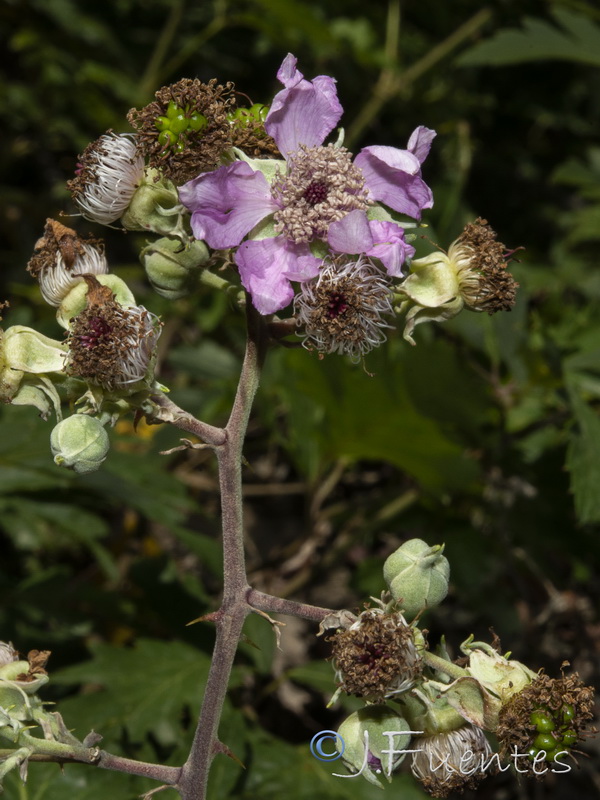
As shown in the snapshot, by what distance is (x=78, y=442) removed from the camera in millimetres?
2096

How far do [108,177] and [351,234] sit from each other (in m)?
0.63

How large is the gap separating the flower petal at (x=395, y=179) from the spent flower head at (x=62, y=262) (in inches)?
28.5

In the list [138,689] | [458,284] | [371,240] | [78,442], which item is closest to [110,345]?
[78,442]

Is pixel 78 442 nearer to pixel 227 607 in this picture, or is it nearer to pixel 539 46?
pixel 227 607

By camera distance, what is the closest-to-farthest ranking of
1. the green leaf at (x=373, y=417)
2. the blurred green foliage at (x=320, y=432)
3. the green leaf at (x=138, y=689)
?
the green leaf at (x=138, y=689), the blurred green foliage at (x=320, y=432), the green leaf at (x=373, y=417)

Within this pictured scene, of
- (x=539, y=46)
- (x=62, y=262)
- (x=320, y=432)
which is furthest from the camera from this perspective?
(x=539, y=46)

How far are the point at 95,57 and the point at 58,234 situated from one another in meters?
4.37

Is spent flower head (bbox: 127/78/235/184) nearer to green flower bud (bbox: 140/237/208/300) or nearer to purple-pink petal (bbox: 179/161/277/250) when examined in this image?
purple-pink petal (bbox: 179/161/277/250)

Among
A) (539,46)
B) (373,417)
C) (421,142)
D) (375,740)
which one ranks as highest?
(539,46)

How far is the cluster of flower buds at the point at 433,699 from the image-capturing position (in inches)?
78.8

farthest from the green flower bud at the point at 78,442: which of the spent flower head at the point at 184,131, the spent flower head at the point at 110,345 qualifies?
the spent flower head at the point at 184,131

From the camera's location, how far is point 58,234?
235 cm

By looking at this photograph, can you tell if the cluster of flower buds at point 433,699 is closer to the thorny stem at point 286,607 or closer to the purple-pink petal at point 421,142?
the thorny stem at point 286,607

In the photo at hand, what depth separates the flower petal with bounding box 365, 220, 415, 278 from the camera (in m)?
2.12
